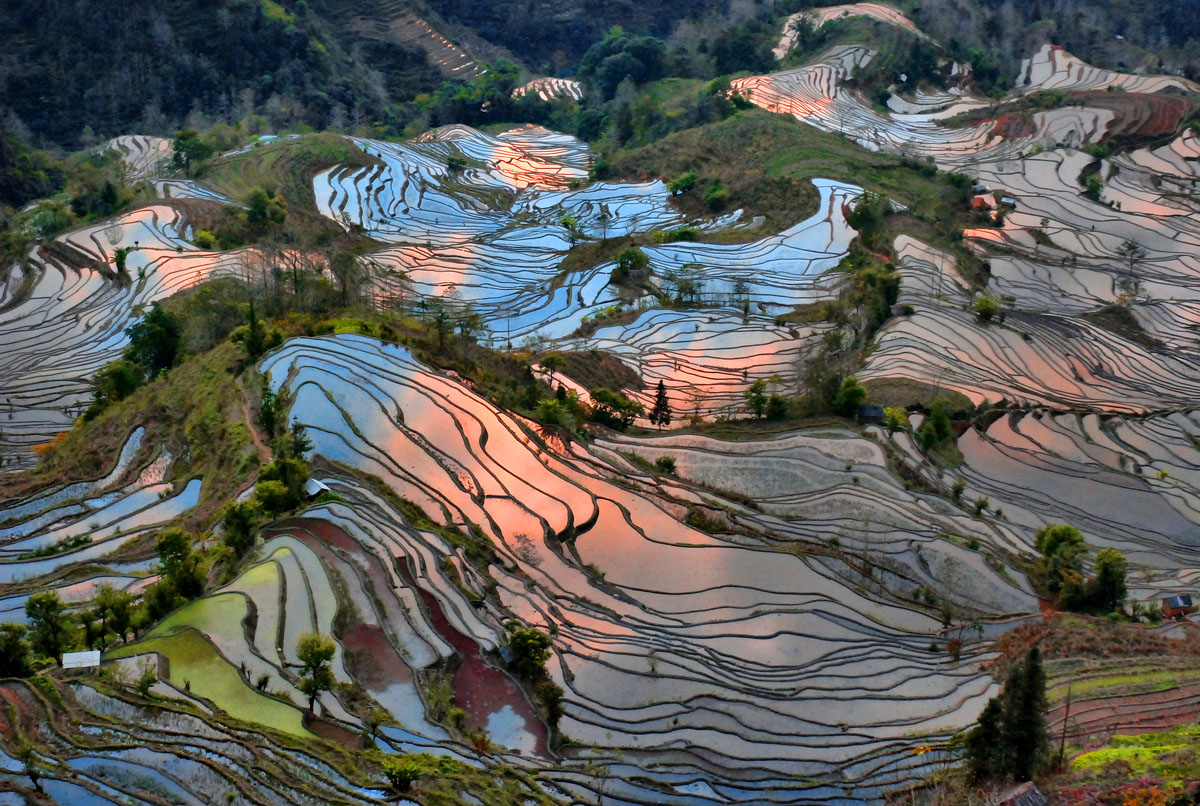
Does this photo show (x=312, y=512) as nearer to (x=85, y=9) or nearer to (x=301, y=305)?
(x=301, y=305)

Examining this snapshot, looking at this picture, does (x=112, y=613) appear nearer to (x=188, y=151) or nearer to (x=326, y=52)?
(x=188, y=151)

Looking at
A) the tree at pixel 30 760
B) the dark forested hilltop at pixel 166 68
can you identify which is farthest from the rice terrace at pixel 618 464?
the dark forested hilltop at pixel 166 68

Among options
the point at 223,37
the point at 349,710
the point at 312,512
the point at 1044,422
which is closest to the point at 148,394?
the point at 312,512

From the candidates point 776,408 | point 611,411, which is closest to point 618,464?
point 611,411

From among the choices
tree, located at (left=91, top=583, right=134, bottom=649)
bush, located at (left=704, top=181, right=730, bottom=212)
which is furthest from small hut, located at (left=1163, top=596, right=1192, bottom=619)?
bush, located at (left=704, top=181, right=730, bottom=212)

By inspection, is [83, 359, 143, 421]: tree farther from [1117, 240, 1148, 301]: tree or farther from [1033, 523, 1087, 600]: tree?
[1117, 240, 1148, 301]: tree

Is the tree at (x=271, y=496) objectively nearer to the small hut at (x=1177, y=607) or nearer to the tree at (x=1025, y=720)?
the tree at (x=1025, y=720)
